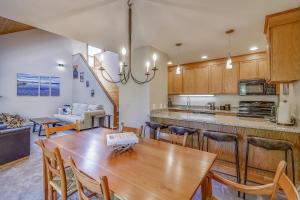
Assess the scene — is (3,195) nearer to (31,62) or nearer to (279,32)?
(279,32)

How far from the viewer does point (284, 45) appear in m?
2.10

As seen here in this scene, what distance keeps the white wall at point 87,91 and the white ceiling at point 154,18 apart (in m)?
3.84

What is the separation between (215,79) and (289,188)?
4.08 meters

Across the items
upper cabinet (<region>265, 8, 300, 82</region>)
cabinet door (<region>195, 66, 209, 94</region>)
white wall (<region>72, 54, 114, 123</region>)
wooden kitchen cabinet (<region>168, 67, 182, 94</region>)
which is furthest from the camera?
white wall (<region>72, 54, 114, 123</region>)

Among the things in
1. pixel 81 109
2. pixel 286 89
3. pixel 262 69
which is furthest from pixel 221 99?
pixel 81 109

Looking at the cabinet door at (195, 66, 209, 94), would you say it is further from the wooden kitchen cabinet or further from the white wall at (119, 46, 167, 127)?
the white wall at (119, 46, 167, 127)

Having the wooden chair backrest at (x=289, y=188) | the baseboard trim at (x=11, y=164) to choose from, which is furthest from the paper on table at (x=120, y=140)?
the baseboard trim at (x=11, y=164)

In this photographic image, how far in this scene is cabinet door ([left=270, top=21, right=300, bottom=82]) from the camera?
203 centimetres

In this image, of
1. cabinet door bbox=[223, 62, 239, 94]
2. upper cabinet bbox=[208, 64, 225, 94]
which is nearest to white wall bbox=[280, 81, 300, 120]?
cabinet door bbox=[223, 62, 239, 94]

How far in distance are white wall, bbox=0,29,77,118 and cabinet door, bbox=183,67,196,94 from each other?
19.3ft

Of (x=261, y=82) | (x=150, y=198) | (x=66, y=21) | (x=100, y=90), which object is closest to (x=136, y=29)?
(x=66, y=21)

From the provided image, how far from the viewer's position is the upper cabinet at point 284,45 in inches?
79.6

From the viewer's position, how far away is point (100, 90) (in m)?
6.89

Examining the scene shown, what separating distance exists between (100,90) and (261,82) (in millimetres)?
5823
